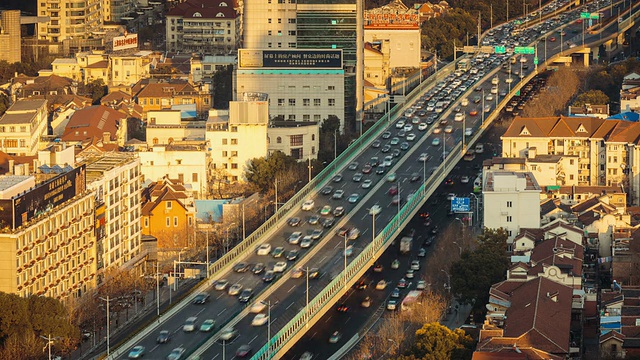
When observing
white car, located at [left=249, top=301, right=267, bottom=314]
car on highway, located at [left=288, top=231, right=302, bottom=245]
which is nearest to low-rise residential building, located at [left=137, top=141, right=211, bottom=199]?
car on highway, located at [left=288, top=231, right=302, bottom=245]

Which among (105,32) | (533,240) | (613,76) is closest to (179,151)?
(533,240)

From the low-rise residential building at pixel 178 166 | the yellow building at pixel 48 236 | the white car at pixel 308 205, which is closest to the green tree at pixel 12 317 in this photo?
the yellow building at pixel 48 236

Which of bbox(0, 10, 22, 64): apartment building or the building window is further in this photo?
bbox(0, 10, 22, 64): apartment building

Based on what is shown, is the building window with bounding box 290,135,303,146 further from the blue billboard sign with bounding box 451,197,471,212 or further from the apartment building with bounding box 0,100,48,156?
the blue billboard sign with bounding box 451,197,471,212

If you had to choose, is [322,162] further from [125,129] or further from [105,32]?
[105,32]

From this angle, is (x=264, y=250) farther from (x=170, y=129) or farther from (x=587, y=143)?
(x=587, y=143)

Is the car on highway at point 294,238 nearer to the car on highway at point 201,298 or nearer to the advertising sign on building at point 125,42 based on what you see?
the car on highway at point 201,298
